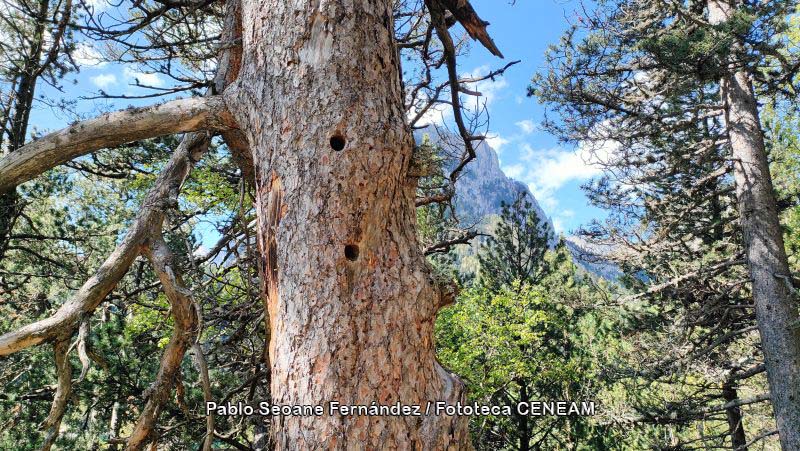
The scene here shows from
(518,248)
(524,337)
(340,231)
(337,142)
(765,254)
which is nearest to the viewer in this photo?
(340,231)

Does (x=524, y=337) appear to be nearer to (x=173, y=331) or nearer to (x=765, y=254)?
(x=765, y=254)

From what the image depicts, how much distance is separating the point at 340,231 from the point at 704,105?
22.5 feet

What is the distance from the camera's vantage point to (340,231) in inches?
55.6

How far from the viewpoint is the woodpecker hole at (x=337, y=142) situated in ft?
4.93

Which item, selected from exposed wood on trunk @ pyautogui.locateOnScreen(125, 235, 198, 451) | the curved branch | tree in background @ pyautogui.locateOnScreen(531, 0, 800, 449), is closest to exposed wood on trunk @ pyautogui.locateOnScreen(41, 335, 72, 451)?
exposed wood on trunk @ pyautogui.locateOnScreen(125, 235, 198, 451)

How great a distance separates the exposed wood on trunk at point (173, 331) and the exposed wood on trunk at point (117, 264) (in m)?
0.07

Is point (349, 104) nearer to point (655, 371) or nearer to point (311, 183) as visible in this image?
point (311, 183)

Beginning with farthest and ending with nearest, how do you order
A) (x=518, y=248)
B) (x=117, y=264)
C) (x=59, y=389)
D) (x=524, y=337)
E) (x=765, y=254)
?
(x=518, y=248), (x=524, y=337), (x=765, y=254), (x=117, y=264), (x=59, y=389)

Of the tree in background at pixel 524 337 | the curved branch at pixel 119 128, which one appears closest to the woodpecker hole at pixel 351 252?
the curved branch at pixel 119 128

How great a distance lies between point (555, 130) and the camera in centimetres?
773

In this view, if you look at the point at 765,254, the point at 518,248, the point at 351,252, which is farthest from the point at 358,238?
the point at 518,248

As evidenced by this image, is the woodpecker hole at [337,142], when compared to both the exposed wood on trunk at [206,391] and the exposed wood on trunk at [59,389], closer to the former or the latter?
the exposed wood on trunk at [206,391]

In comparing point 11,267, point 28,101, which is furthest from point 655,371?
point 11,267

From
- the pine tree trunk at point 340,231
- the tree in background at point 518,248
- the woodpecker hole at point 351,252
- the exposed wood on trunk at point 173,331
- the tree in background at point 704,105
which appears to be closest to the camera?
the pine tree trunk at point 340,231
